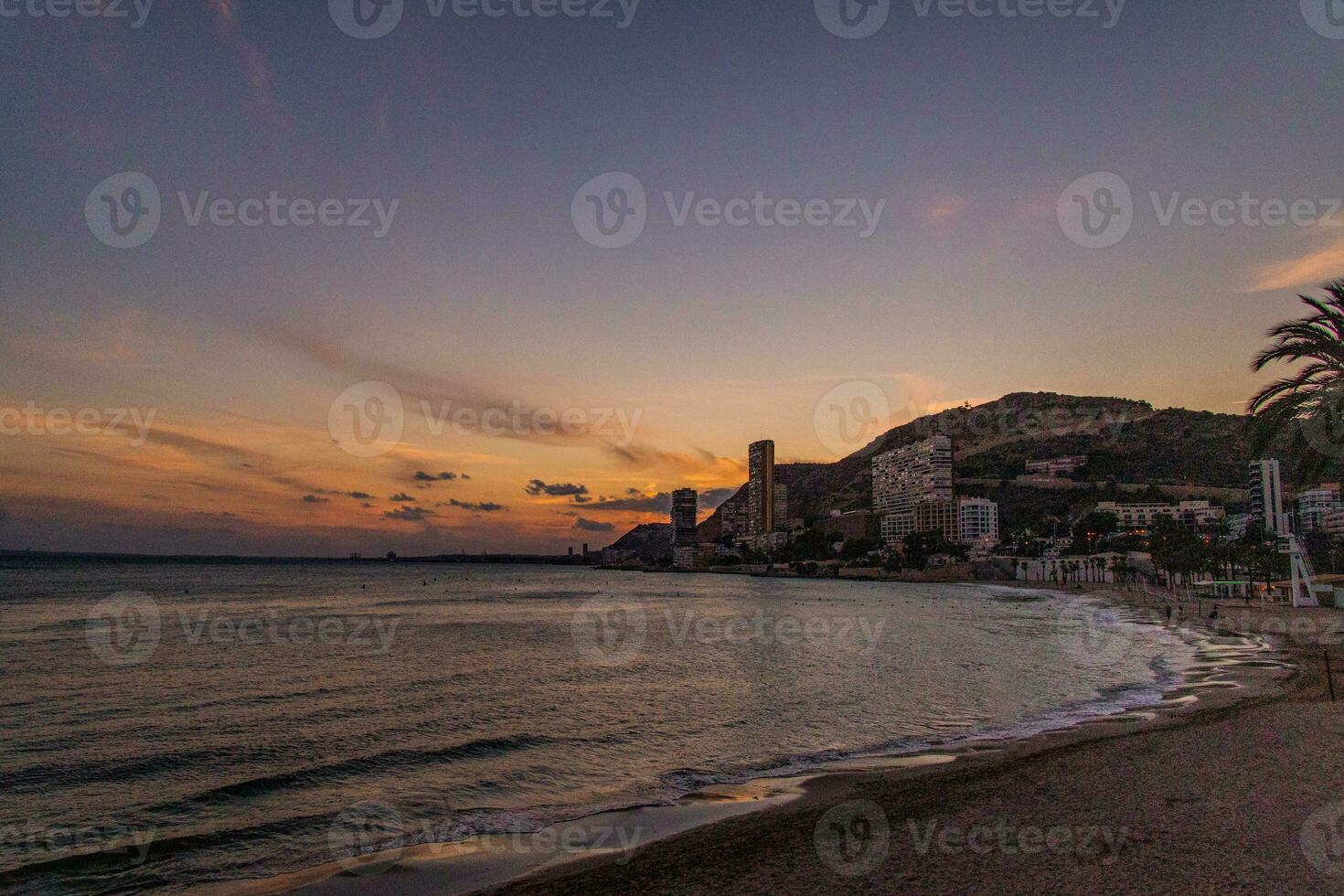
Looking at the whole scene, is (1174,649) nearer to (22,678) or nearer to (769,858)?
(769,858)

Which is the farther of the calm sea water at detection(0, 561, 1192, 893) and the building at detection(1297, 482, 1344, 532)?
the building at detection(1297, 482, 1344, 532)

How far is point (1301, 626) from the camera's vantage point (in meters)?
41.3

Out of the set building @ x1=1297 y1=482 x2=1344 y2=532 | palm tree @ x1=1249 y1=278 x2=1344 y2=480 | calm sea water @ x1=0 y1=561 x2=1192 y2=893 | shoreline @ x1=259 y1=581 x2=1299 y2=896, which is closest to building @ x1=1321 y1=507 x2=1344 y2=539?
building @ x1=1297 y1=482 x2=1344 y2=532

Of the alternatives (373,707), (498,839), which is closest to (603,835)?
(498,839)

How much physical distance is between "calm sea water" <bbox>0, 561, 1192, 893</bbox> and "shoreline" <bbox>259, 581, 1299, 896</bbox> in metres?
0.68

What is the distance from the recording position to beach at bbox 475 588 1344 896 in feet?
27.1

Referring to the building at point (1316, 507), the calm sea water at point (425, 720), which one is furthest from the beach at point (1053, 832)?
the building at point (1316, 507)

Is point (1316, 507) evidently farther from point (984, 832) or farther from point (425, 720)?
point (984, 832)

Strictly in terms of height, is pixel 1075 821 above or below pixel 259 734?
above

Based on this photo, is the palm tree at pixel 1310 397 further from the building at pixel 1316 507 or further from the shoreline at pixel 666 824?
the building at pixel 1316 507

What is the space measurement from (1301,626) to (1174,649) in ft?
39.9

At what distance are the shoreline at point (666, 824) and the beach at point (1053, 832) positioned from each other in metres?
0.12

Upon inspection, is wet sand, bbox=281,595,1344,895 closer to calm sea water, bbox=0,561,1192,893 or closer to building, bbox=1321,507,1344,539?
calm sea water, bbox=0,561,1192,893

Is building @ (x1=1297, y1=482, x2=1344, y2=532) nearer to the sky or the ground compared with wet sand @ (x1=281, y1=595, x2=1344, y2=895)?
nearer to the sky
